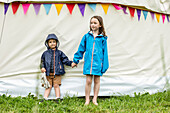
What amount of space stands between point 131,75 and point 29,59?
1659 mm

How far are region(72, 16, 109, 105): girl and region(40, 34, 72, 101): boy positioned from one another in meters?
0.24

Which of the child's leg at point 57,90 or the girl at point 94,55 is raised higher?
the girl at point 94,55

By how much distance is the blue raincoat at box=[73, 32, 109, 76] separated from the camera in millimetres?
2980

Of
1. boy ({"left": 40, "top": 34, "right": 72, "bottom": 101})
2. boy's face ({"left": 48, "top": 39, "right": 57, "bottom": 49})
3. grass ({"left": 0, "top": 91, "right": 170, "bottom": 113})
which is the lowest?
grass ({"left": 0, "top": 91, "right": 170, "bottom": 113})

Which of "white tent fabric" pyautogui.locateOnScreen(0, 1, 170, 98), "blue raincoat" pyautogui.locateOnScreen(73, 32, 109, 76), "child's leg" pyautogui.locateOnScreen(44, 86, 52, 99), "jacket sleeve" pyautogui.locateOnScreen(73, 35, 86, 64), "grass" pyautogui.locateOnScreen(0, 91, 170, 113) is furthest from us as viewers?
"white tent fabric" pyautogui.locateOnScreen(0, 1, 170, 98)

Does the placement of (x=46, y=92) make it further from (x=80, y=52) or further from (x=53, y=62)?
(x=80, y=52)

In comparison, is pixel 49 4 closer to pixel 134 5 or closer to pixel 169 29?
pixel 134 5

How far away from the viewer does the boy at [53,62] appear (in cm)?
322

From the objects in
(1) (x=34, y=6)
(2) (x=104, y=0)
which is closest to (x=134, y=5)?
(2) (x=104, y=0)

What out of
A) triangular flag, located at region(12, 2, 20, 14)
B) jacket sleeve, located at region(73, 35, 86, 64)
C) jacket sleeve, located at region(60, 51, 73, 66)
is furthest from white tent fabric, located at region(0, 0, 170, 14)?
jacket sleeve, located at region(60, 51, 73, 66)

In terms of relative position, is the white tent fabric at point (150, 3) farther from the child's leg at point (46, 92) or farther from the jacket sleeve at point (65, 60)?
the child's leg at point (46, 92)

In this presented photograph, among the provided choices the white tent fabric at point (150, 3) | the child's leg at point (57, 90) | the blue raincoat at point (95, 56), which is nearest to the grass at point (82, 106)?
the child's leg at point (57, 90)

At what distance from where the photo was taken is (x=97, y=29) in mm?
3117

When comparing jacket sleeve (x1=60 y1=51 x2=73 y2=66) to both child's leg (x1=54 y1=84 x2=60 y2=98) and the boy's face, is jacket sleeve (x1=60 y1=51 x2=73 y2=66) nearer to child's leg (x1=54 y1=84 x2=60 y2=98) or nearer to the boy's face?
the boy's face
